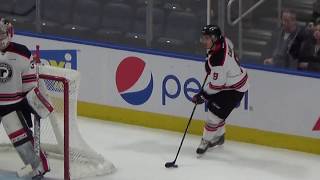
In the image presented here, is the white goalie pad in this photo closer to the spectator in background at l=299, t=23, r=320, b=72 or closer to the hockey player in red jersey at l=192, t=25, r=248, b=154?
the hockey player in red jersey at l=192, t=25, r=248, b=154

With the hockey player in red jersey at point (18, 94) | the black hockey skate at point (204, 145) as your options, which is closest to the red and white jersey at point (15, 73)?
the hockey player in red jersey at point (18, 94)

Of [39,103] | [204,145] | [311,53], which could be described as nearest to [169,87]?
[204,145]

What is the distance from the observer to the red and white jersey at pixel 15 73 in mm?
7609

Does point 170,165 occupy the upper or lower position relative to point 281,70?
lower

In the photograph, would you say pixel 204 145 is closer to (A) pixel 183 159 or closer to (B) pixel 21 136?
(A) pixel 183 159

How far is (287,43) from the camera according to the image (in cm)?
868

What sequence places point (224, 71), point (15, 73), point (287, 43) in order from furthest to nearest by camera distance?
point (287, 43) < point (224, 71) < point (15, 73)

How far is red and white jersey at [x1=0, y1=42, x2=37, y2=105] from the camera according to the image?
25.0 feet

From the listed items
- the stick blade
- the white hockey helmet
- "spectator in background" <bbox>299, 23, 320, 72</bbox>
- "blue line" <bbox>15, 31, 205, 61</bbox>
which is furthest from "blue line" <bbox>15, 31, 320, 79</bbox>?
the white hockey helmet

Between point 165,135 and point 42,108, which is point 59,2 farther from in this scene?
point 42,108

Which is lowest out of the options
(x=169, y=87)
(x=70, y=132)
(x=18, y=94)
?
(x=70, y=132)

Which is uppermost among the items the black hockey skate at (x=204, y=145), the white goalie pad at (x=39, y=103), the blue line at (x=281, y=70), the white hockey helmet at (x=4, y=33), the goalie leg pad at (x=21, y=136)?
the white hockey helmet at (x=4, y=33)

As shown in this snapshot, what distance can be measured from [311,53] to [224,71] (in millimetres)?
850

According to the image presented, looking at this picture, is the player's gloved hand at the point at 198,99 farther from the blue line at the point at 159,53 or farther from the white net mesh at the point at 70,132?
the white net mesh at the point at 70,132
